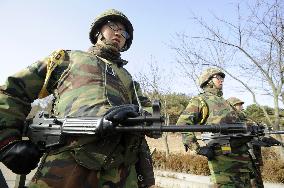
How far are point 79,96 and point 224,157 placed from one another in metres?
3.19

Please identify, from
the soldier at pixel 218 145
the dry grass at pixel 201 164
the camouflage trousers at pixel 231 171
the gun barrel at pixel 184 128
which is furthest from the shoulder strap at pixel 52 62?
the dry grass at pixel 201 164

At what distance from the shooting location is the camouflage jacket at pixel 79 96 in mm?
2287

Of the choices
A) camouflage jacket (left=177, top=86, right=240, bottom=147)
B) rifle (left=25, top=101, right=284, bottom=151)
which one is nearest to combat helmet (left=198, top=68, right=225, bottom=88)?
camouflage jacket (left=177, top=86, right=240, bottom=147)

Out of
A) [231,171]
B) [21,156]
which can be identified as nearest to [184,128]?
[21,156]

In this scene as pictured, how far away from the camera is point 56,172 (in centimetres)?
227

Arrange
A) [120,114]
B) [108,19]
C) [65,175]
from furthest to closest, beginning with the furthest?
[108,19] → [65,175] → [120,114]

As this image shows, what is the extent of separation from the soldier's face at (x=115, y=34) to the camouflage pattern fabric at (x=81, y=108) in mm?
181

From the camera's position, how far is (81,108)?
7.79 feet

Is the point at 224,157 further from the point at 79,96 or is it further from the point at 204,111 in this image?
the point at 79,96

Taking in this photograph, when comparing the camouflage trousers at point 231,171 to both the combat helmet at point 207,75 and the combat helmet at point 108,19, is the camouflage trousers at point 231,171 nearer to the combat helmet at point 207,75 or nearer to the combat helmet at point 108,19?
the combat helmet at point 207,75

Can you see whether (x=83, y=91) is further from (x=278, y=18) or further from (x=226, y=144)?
(x=278, y=18)

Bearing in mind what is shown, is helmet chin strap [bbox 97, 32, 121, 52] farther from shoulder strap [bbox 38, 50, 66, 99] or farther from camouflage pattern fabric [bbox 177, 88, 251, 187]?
camouflage pattern fabric [bbox 177, 88, 251, 187]

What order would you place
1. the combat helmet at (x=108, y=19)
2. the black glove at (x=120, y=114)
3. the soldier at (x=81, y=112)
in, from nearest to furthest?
the black glove at (x=120, y=114) → the soldier at (x=81, y=112) → the combat helmet at (x=108, y=19)

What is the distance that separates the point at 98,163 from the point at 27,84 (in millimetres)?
871
